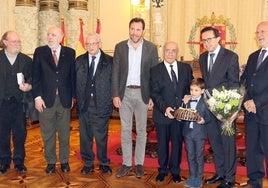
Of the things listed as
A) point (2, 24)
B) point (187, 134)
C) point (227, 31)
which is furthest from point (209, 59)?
point (227, 31)

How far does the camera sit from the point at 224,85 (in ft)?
12.6

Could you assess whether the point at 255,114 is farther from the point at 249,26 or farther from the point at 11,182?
the point at 249,26

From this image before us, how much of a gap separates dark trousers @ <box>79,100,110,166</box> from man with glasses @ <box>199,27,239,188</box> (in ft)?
4.41

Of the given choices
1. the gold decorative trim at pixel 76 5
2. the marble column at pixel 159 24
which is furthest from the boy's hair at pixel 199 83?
the gold decorative trim at pixel 76 5

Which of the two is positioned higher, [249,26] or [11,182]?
[249,26]

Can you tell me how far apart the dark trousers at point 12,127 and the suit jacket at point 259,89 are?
2.83 meters

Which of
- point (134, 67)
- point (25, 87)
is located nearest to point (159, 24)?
point (134, 67)

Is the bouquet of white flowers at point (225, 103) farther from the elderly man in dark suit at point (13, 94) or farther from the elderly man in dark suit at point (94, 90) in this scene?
the elderly man in dark suit at point (13, 94)

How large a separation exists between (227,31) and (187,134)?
634 centimetres

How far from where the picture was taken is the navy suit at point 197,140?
3932 millimetres

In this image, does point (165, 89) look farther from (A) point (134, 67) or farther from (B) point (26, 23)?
(B) point (26, 23)

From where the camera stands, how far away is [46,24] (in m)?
8.55

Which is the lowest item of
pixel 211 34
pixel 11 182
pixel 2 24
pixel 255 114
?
pixel 11 182

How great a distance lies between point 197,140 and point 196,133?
83mm
